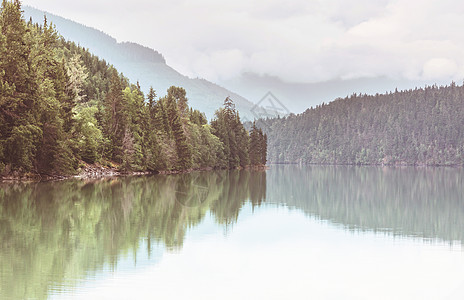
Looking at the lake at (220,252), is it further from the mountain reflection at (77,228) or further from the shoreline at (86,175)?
the shoreline at (86,175)

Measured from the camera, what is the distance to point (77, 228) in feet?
74.9

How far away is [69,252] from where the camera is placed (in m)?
17.3

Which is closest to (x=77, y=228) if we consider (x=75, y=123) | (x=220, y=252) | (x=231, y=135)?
(x=220, y=252)

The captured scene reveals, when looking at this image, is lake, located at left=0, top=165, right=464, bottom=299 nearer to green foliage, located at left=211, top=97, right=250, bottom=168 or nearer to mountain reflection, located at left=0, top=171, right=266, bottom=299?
mountain reflection, located at left=0, top=171, right=266, bottom=299

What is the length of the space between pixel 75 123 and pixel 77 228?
44389mm

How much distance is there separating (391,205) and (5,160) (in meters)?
35.6

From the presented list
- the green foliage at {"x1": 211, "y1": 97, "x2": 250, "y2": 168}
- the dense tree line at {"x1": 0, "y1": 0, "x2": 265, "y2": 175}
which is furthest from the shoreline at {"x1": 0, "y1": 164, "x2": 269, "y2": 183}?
the green foliage at {"x1": 211, "y1": 97, "x2": 250, "y2": 168}

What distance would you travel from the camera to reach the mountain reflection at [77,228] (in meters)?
14.3

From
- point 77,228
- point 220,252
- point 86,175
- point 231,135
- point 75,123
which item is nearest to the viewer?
point 220,252

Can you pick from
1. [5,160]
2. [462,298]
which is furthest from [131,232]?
[5,160]

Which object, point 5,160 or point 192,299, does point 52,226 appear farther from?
point 5,160

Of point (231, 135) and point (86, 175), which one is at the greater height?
point (231, 135)

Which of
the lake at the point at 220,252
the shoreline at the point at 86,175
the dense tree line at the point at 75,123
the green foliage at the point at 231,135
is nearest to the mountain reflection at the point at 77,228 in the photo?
the lake at the point at 220,252

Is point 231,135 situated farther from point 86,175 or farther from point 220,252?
point 220,252
